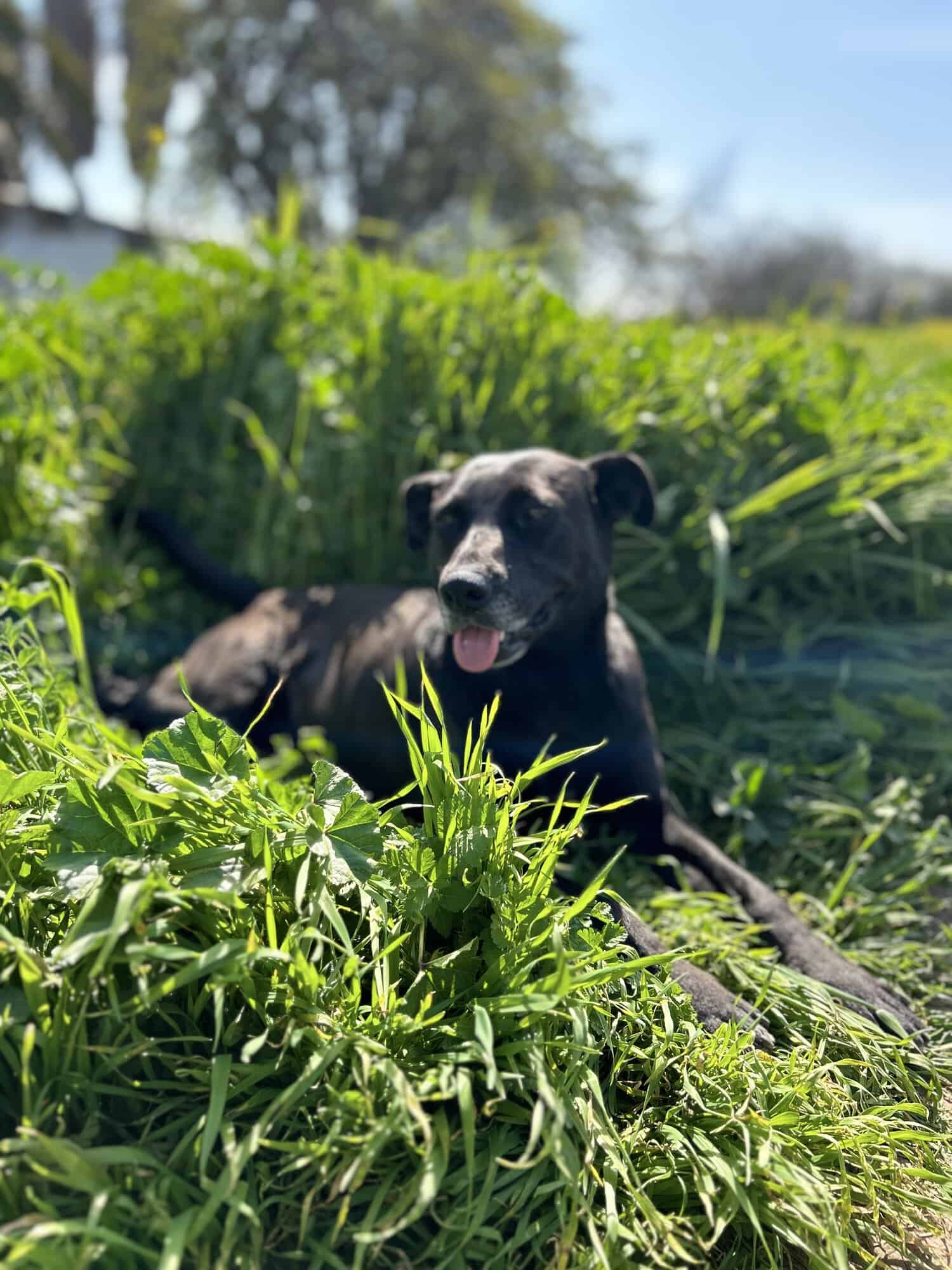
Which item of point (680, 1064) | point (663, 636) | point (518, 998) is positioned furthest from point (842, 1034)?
point (663, 636)

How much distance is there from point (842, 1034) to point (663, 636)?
1684 mm

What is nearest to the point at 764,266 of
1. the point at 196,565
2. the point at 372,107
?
the point at 372,107

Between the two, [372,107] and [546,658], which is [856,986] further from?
[372,107]

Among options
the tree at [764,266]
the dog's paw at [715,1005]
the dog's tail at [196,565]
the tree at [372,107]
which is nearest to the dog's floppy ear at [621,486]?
the dog's paw at [715,1005]

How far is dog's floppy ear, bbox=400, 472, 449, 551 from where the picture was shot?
107 inches

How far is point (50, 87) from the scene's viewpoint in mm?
22094

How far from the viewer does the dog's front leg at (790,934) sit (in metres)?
1.93

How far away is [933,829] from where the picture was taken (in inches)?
98.0

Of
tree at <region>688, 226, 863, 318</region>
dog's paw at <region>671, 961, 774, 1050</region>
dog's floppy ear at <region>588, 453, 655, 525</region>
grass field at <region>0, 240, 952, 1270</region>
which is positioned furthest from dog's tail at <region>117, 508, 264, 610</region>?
tree at <region>688, 226, 863, 318</region>

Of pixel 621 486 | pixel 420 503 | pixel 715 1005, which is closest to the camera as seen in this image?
pixel 715 1005

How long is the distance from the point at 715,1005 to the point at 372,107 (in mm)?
32632

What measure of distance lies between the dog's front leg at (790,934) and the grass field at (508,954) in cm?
6

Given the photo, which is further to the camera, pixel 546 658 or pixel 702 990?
pixel 546 658

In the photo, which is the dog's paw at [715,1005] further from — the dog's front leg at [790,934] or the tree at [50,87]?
the tree at [50,87]
